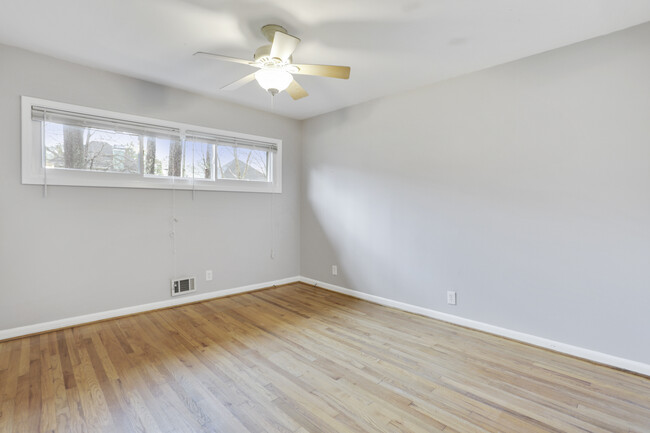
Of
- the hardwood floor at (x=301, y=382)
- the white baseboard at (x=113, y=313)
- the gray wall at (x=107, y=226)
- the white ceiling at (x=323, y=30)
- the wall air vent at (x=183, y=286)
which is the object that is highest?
the white ceiling at (x=323, y=30)

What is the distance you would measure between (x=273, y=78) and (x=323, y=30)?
0.51 metres

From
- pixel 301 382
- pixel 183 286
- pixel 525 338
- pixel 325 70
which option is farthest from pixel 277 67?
pixel 525 338

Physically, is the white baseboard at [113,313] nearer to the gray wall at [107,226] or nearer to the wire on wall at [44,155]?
the gray wall at [107,226]

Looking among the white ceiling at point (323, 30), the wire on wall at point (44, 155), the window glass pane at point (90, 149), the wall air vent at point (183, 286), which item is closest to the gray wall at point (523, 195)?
the white ceiling at point (323, 30)

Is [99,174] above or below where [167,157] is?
below

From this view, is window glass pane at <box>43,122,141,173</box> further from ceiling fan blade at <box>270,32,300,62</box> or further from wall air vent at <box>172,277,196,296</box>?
ceiling fan blade at <box>270,32,300,62</box>

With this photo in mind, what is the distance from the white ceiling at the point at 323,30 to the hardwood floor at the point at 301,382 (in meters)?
2.40

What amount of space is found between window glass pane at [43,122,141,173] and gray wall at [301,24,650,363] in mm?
2495

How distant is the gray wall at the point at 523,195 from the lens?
7.19 feet

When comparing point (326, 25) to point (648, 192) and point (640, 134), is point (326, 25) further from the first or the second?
point (648, 192)

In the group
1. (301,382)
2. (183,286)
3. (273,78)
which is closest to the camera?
(301,382)

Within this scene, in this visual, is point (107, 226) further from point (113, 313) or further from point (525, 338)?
point (525, 338)

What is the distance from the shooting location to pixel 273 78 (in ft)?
7.31

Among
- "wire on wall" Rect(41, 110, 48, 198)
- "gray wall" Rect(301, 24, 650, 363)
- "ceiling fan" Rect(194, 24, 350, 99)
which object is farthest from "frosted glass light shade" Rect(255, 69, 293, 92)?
"wire on wall" Rect(41, 110, 48, 198)
